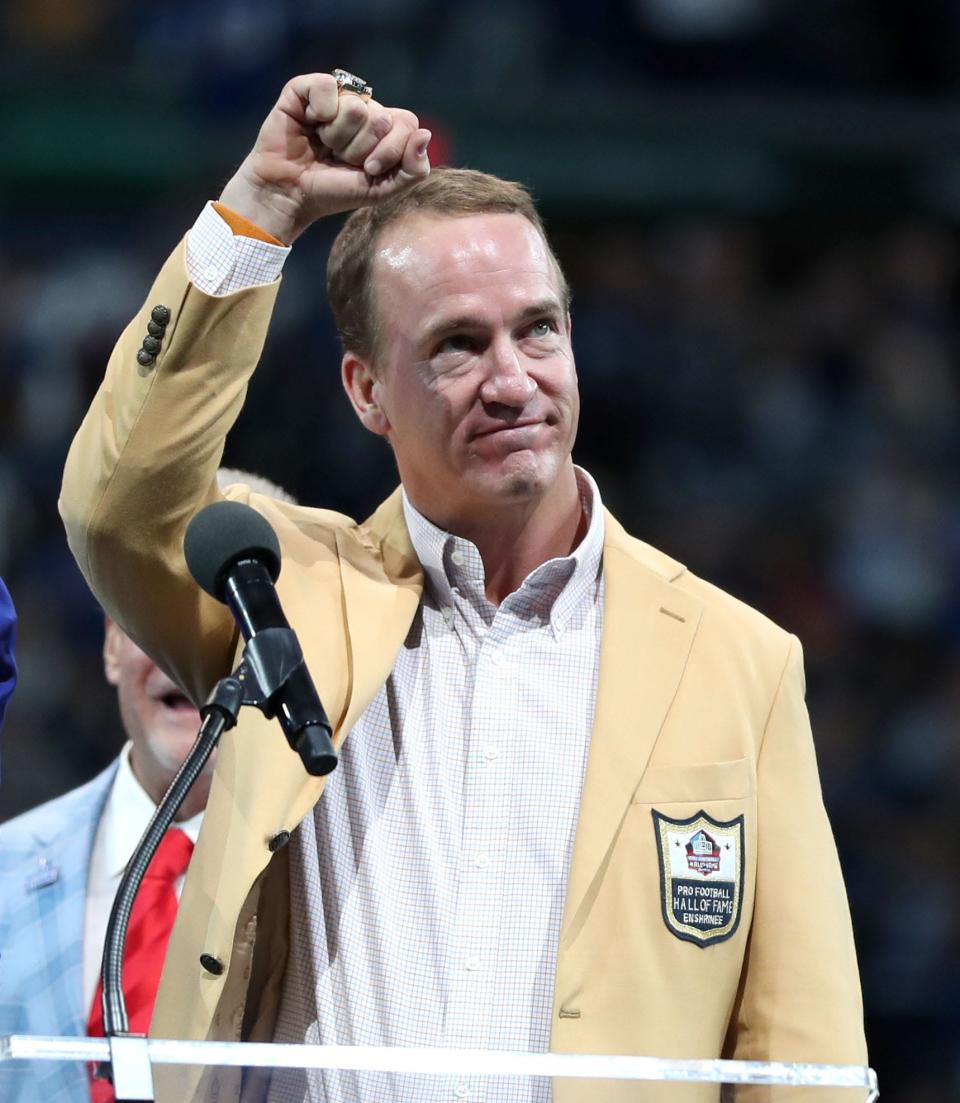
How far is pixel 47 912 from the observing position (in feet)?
8.39

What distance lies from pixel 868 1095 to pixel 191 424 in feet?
2.99

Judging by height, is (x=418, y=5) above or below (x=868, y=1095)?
above

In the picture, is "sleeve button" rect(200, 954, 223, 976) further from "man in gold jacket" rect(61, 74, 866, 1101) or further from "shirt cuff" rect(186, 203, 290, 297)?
"shirt cuff" rect(186, 203, 290, 297)

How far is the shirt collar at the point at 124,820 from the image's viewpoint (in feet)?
8.73

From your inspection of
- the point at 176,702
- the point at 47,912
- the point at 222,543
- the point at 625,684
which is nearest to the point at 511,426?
the point at 625,684

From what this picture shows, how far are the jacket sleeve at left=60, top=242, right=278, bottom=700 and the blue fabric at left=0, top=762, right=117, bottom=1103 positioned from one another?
2.73 ft

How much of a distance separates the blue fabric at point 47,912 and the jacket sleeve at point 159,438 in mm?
833

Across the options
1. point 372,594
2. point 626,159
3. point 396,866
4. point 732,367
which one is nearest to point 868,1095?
point 396,866

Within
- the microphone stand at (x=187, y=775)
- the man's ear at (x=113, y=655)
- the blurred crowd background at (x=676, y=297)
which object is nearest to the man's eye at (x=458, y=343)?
the microphone stand at (x=187, y=775)

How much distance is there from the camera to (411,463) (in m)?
2.04

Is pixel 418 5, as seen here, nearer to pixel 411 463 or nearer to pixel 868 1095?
pixel 411 463

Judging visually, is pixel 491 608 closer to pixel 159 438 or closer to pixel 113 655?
pixel 159 438

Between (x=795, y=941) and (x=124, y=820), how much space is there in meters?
1.22

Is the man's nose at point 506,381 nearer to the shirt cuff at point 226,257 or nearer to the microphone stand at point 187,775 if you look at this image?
the shirt cuff at point 226,257
